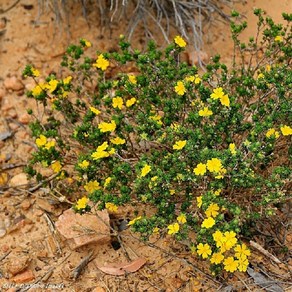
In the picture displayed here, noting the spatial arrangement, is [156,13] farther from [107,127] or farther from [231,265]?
[231,265]

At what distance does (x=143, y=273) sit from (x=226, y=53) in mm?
2098

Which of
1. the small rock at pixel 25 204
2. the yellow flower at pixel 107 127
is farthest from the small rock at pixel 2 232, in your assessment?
the yellow flower at pixel 107 127

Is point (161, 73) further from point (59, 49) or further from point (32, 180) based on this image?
point (59, 49)

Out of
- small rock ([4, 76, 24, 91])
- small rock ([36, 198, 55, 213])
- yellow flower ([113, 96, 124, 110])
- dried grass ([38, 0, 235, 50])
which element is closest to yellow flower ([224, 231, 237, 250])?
yellow flower ([113, 96, 124, 110])

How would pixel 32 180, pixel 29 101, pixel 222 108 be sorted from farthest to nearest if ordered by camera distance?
pixel 29 101 → pixel 32 180 → pixel 222 108

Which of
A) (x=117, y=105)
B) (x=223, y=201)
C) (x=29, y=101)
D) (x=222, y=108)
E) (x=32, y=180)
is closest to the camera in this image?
(x=223, y=201)

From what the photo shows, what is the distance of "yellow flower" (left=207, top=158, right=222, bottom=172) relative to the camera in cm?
283

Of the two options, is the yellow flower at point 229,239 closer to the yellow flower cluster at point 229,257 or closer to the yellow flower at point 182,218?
the yellow flower cluster at point 229,257

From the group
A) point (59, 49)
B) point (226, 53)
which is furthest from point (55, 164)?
point (226, 53)

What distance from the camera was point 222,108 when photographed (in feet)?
10.2

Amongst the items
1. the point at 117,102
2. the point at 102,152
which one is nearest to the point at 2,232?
the point at 102,152

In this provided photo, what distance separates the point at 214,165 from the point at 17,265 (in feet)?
4.21

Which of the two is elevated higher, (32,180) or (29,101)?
→ (29,101)

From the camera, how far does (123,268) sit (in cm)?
330
